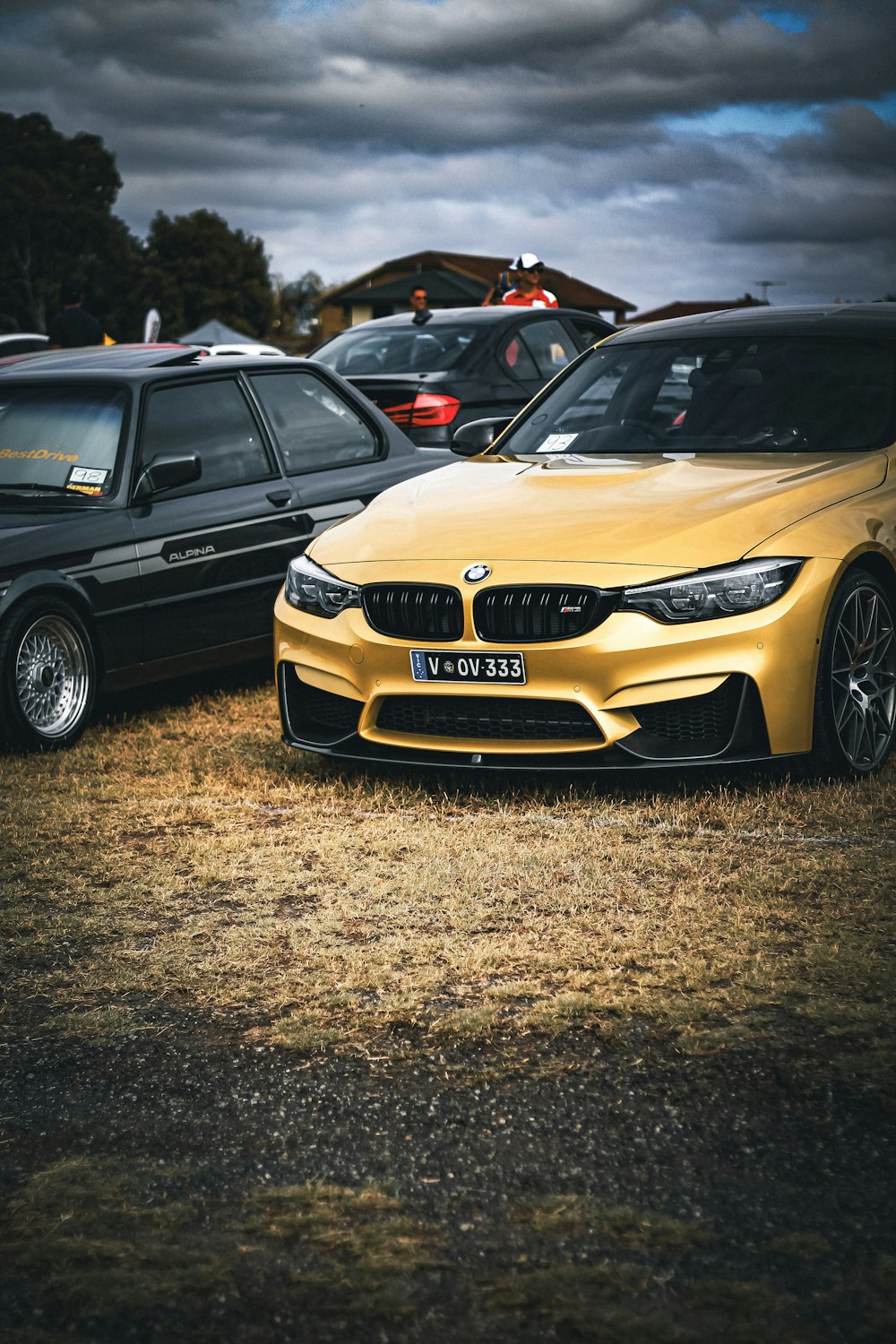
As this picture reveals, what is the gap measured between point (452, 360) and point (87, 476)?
16.2ft

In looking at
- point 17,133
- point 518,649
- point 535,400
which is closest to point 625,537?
point 518,649

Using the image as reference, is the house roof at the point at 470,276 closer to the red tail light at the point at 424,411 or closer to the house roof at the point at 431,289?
the house roof at the point at 431,289

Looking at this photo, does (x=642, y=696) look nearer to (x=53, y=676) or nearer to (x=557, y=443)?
(x=557, y=443)

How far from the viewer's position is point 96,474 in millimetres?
7102

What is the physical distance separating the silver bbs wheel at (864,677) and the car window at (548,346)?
268 inches

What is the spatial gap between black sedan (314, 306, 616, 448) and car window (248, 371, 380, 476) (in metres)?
2.72

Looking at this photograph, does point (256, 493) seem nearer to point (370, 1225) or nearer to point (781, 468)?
point (781, 468)

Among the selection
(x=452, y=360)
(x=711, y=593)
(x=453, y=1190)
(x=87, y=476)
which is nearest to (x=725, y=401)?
(x=711, y=593)

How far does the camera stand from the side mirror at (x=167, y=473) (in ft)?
23.1

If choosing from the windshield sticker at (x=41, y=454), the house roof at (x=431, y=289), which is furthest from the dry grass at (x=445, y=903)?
the house roof at (x=431, y=289)

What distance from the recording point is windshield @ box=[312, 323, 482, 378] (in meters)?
11.7

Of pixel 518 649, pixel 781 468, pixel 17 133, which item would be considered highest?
pixel 17 133

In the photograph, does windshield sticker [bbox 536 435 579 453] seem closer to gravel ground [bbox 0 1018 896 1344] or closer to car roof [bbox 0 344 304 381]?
car roof [bbox 0 344 304 381]

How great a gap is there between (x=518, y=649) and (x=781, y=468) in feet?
4.21
